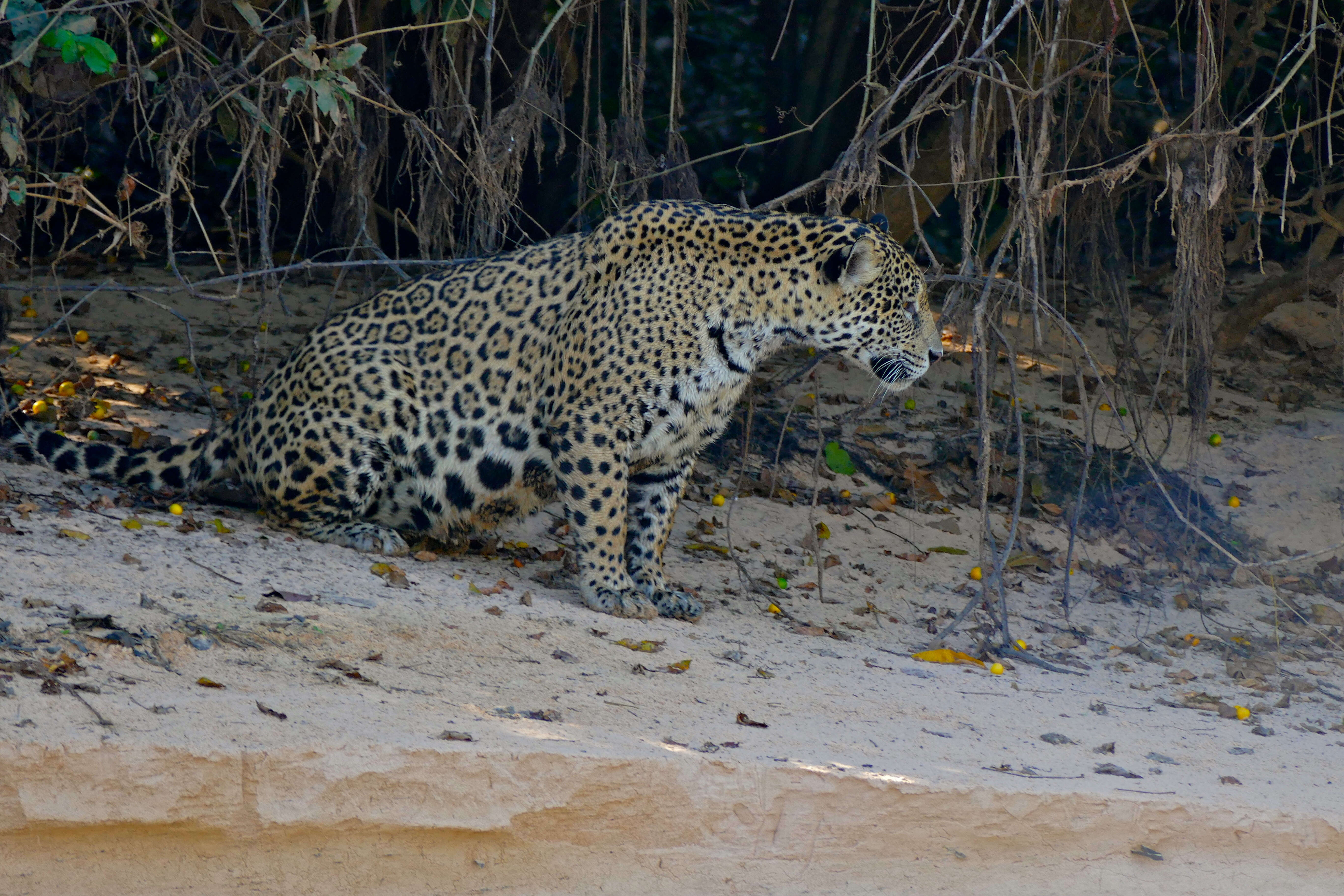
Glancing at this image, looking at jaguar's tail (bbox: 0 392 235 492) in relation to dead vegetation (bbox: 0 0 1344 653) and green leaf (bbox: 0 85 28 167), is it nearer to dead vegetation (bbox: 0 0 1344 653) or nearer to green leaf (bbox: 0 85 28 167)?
dead vegetation (bbox: 0 0 1344 653)

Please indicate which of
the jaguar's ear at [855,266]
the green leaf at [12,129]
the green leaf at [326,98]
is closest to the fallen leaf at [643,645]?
the jaguar's ear at [855,266]

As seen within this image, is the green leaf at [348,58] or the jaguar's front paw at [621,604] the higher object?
the green leaf at [348,58]

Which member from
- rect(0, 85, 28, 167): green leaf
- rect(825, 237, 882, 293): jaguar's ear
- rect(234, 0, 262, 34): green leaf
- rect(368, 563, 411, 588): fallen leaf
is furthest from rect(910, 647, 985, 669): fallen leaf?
rect(0, 85, 28, 167): green leaf

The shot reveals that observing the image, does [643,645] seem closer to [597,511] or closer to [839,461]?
[597,511]

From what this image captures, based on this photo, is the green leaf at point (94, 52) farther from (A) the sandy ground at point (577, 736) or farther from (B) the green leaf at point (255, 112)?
(A) the sandy ground at point (577, 736)

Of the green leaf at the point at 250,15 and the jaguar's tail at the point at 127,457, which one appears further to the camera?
the jaguar's tail at the point at 127,457

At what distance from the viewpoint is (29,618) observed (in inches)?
174

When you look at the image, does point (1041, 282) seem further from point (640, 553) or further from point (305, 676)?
point (305, 676)

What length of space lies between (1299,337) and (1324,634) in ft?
15.4

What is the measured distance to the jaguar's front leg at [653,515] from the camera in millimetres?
6199

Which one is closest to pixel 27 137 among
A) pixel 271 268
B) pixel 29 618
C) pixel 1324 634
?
pixel 271 268

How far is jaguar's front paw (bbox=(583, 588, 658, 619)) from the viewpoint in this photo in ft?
19.1

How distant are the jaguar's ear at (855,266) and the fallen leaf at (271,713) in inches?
121

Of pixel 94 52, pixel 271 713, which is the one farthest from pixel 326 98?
pixel 271 713
